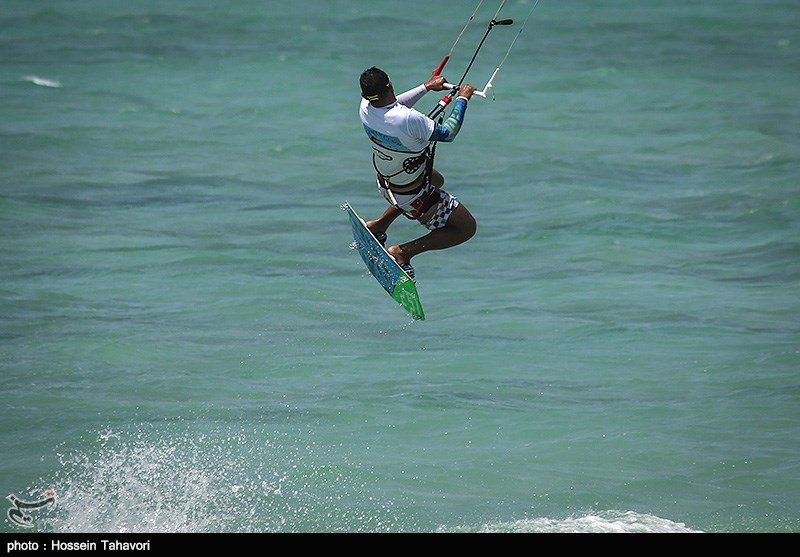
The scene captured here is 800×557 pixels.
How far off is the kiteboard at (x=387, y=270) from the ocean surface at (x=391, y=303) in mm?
2433

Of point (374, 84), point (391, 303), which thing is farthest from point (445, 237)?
point (391, 303)

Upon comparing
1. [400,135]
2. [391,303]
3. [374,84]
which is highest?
[374,84]

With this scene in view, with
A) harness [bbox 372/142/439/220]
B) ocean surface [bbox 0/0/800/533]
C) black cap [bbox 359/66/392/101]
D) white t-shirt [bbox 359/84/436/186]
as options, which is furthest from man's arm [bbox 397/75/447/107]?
ocean surface [bbox 0/0/800/533]

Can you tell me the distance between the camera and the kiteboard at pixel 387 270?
42.0ft

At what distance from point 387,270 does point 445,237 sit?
0.61 meters

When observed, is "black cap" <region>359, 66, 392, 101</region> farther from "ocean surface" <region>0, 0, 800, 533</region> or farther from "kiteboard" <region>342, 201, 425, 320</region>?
"ocean surface" <region>0, 0, 800, 533</region>

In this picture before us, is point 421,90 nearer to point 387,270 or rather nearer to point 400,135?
point 400,135

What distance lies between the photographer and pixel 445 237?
1291 centimetres

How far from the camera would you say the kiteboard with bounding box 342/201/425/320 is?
12789 mm

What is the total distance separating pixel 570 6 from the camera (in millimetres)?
47719

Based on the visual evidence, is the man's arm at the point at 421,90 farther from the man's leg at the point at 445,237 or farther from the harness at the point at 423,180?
the man's leg at the point at 445,237

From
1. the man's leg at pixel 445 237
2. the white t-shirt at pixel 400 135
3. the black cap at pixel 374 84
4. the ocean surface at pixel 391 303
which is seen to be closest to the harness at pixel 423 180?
the white t-shirt at pixel 400 135

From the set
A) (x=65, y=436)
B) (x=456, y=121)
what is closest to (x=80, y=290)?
(x=65, y=436)
